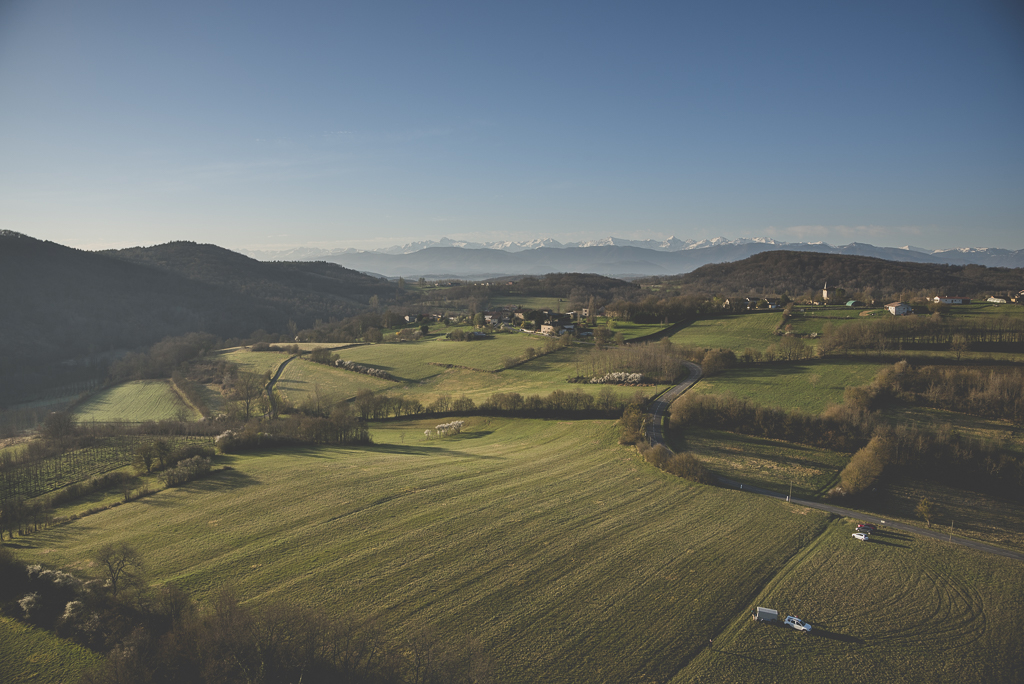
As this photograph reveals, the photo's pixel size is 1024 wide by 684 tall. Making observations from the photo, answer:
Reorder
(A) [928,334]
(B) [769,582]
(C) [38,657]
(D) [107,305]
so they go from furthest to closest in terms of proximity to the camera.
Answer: (D) [107,305], (A) [928,334], (B) [769,582], (C) [38,657]

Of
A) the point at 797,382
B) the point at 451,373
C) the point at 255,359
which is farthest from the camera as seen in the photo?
the point at 255,359

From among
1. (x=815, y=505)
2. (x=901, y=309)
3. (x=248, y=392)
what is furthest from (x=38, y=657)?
(x=901, y=309)

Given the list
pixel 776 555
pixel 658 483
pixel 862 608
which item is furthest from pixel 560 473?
pixel 862 608

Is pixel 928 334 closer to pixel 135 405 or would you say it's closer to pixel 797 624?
pixel 797 624

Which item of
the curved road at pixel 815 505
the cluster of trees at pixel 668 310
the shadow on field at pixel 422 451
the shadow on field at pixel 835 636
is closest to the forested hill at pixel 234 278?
the cluster of trees at pixel 668 310

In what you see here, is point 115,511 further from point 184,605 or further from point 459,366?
point 459,366

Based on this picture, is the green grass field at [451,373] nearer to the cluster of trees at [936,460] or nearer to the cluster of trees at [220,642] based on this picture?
the cluster of trees at [936,460]

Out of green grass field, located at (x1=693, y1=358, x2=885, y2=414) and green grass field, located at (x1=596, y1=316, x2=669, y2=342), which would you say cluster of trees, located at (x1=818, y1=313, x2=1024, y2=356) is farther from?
green grass field, located at (x1=596, y1=316, x2=669, y2=342)
